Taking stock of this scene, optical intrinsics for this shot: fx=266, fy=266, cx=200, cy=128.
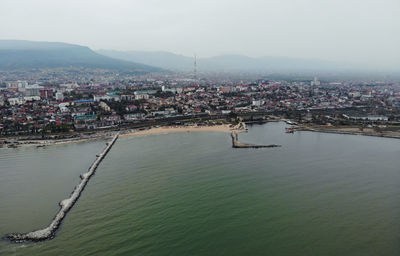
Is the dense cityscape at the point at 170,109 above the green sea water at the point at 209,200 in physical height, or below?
above

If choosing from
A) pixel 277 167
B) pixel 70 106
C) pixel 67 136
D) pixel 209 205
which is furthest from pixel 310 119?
pixel 70 106

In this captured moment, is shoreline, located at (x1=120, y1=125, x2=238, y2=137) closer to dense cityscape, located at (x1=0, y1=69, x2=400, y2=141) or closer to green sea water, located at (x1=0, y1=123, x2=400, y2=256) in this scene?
dense cityscape, located at (x1=0, y1=69, x2=400, y2=141)

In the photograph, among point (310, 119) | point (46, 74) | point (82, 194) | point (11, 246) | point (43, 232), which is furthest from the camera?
point (46, 74)

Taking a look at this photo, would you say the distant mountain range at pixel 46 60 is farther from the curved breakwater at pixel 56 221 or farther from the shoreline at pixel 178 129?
the curved breakwater at pixel 56 221

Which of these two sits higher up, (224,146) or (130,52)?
(130,52)

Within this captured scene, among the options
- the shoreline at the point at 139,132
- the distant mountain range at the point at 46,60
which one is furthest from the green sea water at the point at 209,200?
the distant mountain range at the point at 46,60

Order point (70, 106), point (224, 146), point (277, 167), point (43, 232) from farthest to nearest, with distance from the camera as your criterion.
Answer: point (70, 106)
point (224, 146)
point (277, 167)
point (43, 232)

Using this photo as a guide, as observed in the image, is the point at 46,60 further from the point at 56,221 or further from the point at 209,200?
the point at 209,200

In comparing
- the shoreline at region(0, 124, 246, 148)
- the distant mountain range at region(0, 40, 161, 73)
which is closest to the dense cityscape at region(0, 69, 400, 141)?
the shoreline at region(0, 124, 246, 148)

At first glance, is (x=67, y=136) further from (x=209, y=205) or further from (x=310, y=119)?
(x=310, y=119)
